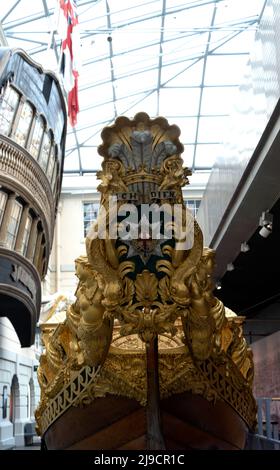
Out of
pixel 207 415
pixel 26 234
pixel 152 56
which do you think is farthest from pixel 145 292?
pixel 152 56

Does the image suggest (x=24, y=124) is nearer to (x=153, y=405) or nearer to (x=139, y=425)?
(x=139, y=425)

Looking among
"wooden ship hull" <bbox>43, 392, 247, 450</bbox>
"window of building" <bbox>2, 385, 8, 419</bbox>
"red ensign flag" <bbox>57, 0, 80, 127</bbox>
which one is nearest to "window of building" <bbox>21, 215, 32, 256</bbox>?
"red ensign flag" <bbox>57, 0, 80, 127</bbox>

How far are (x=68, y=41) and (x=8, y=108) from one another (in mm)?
3082

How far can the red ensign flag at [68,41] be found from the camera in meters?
11.5

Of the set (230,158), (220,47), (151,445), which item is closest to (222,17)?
(220,47)

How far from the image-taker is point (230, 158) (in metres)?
9.34

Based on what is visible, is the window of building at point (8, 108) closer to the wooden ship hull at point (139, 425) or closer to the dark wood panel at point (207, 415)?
the wooden ship hull at point (139, 425)

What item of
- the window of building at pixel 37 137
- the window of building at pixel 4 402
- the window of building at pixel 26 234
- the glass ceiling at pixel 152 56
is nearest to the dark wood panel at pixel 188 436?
the window of building at pixel 26 234

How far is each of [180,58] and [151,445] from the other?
64.1ft

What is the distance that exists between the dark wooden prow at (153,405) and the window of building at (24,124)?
6649 mm

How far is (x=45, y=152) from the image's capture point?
1121 cm

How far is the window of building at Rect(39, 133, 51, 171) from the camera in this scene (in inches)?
433

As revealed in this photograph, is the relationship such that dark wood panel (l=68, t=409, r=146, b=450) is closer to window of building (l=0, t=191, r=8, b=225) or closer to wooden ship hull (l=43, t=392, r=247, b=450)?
wooden ship hull (l=43, t=392, r=247, b=450)

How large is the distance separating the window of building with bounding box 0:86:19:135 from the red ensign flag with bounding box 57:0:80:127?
247cm
